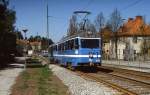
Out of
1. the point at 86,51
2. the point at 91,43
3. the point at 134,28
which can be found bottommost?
the point at 86,51

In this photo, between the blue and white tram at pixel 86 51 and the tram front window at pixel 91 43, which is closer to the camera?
the blue and white tram at pixel 86 51

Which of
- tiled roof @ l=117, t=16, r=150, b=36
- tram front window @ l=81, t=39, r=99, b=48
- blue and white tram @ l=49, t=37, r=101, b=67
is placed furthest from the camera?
tiled roof @ l=117, t=16, r=150, b=36

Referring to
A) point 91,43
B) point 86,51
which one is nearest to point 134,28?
point 91,43

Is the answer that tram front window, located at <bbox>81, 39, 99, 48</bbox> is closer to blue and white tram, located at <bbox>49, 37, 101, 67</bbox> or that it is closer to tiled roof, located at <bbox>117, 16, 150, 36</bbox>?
blue and white tram, located at <bbox>49, 37, 101, 67</bbox>

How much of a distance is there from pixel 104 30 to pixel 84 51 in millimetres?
47423

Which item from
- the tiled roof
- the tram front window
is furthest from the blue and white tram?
the tiled roof

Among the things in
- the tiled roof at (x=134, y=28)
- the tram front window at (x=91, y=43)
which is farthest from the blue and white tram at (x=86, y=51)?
the tiled roof at (x=134, y=28)

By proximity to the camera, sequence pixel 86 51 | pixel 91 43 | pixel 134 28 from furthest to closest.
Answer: pixel 134 28 < pixel 91 43 < pixel 86 51

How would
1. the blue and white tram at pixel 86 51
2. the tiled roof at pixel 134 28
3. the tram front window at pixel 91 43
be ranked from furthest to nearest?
1. the tiled roof at pixel 134 28
2. the tram front window at pixel 91 43
3. the blue and white tram at pixel 86 51

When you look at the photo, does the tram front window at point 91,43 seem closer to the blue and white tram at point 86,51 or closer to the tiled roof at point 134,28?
the blue and white tram at point 86,51

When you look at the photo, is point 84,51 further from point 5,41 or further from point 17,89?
point 5,41

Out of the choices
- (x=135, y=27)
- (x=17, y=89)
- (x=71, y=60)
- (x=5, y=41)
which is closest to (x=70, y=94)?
(x=17, y=89)

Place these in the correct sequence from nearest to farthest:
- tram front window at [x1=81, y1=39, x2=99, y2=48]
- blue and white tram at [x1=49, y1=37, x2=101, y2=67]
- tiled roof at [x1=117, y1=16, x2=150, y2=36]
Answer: blue and white tram at [x1=49, y1=37, x2=101, y2=67] → tram front window at [x1=81, y1=39, x2=99, y2=48] → tiled roof at [x1=117, y1=16, x2=150, y2=36]

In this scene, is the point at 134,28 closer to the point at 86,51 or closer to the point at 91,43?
the point at 91,43
